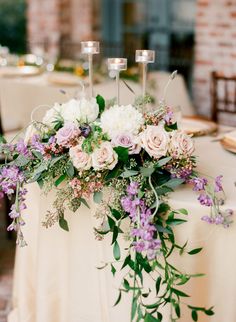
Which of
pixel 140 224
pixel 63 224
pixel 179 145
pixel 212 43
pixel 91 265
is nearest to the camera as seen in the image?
pixel 140 224

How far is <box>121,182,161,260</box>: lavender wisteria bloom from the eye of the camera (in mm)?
1537

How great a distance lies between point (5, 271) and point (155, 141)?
64.4 inches

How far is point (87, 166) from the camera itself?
1.69m

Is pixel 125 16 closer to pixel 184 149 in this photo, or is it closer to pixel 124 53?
pixel 124 53

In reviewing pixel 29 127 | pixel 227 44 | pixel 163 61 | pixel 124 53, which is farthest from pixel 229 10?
pixel 29 127

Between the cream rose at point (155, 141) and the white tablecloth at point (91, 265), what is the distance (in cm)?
17

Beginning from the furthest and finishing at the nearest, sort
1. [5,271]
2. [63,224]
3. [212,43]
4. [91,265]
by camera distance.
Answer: [212,43] → [5,271] → [91,265] → [63,224]

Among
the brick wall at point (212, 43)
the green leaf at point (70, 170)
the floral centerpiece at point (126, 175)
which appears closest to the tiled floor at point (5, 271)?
the floral centerpiece at point (126, 175)

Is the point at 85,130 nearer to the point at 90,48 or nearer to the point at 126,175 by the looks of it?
the point at 126,175

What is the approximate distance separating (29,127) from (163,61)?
441cm

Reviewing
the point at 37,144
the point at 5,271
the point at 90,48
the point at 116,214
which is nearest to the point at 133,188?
the point at 116,214

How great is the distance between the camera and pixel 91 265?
199 cm

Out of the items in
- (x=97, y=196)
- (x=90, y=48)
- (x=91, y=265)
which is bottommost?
(x=91, y=265)

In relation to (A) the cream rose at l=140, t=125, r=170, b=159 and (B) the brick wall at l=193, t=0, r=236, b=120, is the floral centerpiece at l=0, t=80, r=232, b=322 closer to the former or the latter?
(A) the cream rose at l=140, t=125, r=170, b=159
